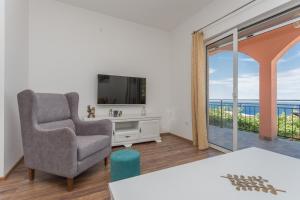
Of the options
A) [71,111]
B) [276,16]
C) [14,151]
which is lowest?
[14,151]

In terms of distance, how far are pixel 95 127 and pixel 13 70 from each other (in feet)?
4.22

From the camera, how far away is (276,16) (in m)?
2.06

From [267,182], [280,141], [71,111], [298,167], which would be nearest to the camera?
[267,182]

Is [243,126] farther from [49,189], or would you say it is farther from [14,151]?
[14,151]

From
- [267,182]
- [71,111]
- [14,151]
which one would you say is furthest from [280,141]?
[14,151]

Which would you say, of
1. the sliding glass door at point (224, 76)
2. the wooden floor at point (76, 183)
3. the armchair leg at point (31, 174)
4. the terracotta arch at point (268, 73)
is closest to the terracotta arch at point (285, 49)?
the terracotta arch at point (268, 73)

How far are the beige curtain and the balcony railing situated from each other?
0.38 meters

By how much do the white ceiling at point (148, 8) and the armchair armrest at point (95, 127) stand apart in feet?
7.30

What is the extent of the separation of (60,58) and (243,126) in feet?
15.2

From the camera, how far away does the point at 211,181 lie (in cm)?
83

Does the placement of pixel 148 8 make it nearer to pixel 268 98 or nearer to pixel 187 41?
pixel 187 41

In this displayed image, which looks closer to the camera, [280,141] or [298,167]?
[298,167]

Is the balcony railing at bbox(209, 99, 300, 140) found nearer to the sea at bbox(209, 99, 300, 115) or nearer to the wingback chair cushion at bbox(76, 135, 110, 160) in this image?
the sea at bbox(209, 99, 300, 115)

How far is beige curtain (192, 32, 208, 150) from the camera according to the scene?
9.46 ft
